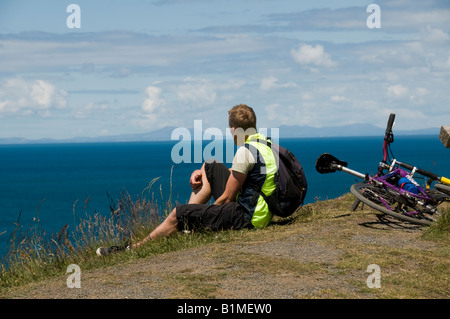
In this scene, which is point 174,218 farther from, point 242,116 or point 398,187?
point 398,187

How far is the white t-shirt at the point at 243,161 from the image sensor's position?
782cm

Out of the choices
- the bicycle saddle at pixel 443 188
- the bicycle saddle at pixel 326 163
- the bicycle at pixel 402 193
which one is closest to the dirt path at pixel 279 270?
the bicycle at pixel 402 193

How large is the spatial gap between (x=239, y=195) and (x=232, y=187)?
26 centimetres

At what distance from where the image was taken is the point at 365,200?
28.5 feet

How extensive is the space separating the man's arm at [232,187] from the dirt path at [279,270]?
0.59 metres

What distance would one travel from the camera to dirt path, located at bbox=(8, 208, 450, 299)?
211 inches

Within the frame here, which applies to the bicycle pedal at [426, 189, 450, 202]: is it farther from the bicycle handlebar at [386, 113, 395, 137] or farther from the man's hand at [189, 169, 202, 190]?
the man's hand at [189, 169, 202, 190]

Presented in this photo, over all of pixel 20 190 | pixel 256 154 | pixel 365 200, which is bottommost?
pixel 20 190

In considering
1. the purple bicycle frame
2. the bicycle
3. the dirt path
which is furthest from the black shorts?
the purple bicycle frame

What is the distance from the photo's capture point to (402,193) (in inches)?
347

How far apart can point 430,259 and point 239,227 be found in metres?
2.66
